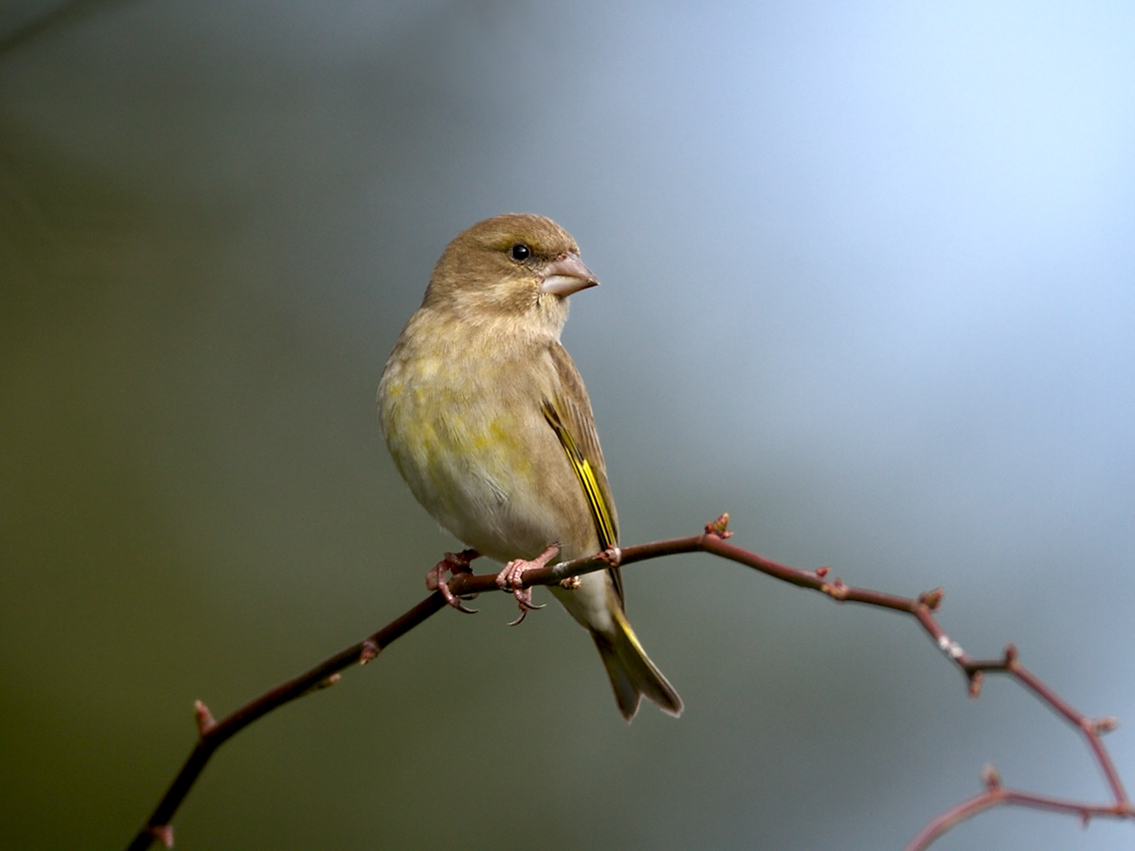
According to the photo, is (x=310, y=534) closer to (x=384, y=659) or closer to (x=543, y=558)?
(x=384, y=659)

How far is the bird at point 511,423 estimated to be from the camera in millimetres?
4043

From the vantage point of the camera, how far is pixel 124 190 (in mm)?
7320

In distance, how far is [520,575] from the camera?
→ 3.23 meters

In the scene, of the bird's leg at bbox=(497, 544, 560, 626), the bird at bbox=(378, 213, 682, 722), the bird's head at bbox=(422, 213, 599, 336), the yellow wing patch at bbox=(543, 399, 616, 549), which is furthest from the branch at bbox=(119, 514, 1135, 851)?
the bird's head at bbox=(422, 213, 599, 336)

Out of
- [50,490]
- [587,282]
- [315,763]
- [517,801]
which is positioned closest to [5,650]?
[50,490]

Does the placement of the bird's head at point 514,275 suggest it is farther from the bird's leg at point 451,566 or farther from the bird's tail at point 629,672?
the bird's tail at point 629,672

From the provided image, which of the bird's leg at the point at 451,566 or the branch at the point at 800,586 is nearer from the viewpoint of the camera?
the branch at the point at 800,586

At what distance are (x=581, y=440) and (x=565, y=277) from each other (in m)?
0.65

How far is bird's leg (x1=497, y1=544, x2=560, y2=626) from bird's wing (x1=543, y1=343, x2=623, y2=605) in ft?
1.20

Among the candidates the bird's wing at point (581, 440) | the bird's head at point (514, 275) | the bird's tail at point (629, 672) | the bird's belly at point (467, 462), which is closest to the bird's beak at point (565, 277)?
the bird's head at point (514, 275)

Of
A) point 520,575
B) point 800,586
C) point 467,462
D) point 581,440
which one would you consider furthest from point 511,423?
point 800,586

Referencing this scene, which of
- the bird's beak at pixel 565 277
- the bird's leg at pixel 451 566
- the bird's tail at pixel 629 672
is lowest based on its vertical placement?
the bird's tail at pixel 629 672

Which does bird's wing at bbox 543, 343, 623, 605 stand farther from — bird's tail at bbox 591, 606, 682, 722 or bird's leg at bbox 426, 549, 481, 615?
bird's leg at bbox 426, 549, 481, 615

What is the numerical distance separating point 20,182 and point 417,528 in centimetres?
285
